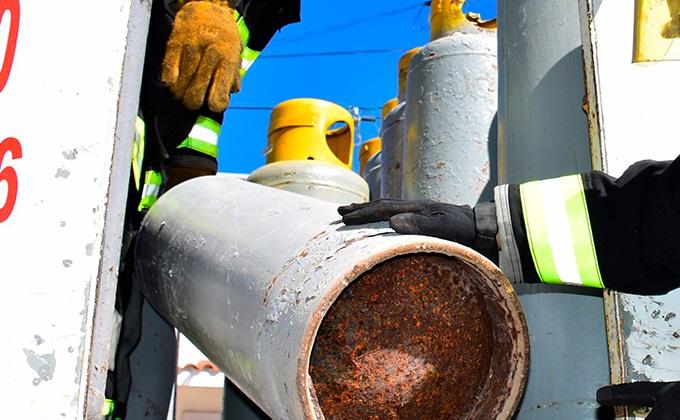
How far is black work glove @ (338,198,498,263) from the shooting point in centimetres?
138

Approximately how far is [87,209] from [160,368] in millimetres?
954

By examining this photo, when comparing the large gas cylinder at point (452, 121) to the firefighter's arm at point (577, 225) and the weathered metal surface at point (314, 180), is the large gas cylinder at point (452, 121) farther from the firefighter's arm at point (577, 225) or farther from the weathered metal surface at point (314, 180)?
the firefighter's arm at point (577, 225)

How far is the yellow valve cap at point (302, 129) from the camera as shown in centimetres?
335

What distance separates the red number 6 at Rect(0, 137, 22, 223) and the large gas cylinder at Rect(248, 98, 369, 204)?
54.1 inches

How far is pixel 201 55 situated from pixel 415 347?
4.03ft

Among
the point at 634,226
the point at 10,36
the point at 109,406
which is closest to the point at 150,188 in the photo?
the point at 109,406

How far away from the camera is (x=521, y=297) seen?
1.92 metres

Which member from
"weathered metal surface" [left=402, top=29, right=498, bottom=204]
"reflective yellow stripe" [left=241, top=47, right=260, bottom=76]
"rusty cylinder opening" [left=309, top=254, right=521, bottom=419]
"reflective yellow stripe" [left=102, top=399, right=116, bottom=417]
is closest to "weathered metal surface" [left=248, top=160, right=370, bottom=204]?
"weathered metal surface" [left=402, top=29, right=498, bottom=204]

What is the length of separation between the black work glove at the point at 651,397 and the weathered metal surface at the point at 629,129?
15 centimetres

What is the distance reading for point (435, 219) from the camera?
1.46m

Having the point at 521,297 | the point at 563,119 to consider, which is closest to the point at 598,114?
the point at 563,119

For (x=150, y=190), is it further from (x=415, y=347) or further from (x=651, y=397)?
(x=651, y=397)

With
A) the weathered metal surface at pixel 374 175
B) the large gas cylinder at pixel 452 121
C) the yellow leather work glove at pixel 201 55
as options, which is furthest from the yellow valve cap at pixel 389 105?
the yellow leather work glove at pixel 201 55

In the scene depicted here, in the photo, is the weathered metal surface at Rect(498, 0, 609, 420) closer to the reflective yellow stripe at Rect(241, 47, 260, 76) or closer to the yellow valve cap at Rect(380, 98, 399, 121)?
the reflective yellow stripe at Rect(241, 47, 260, 76)
